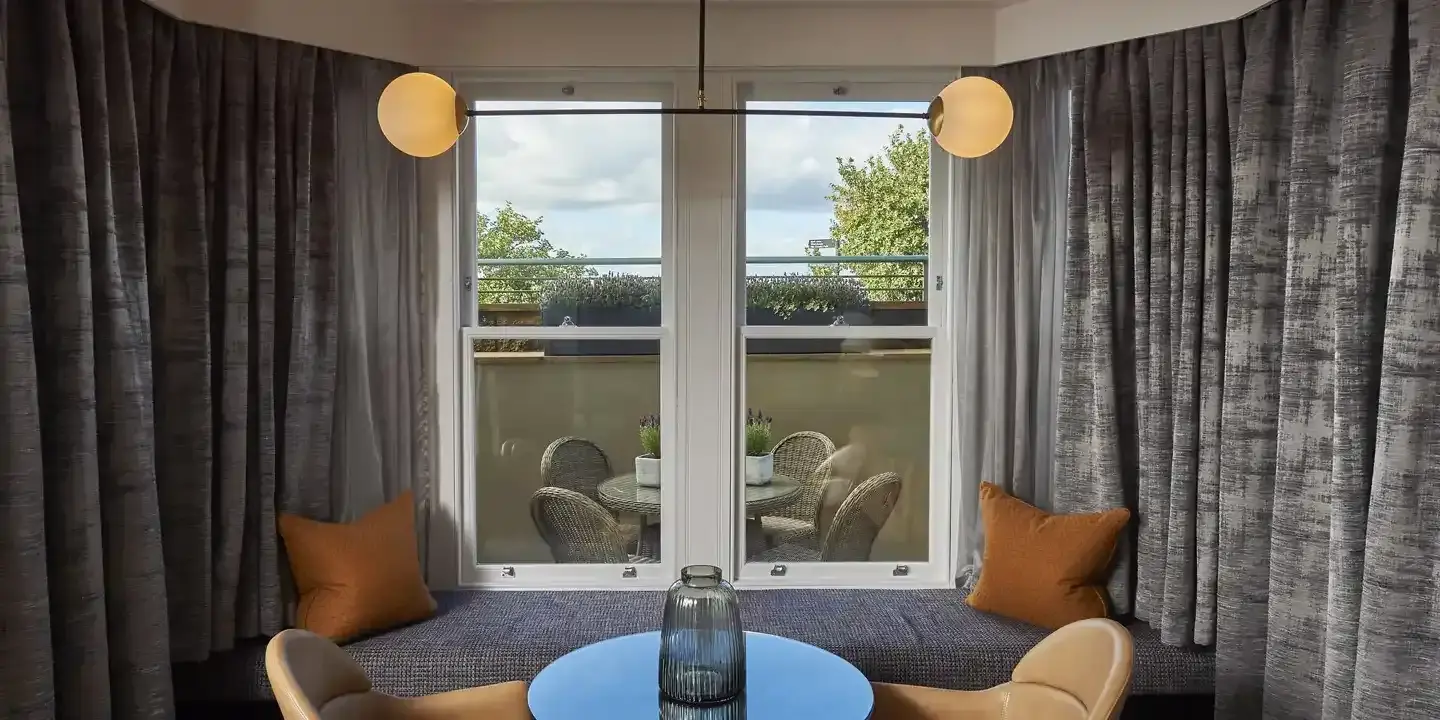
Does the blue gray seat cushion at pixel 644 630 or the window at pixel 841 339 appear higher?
the window at pixel 841 339

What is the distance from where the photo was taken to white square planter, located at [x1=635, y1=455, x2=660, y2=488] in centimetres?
339

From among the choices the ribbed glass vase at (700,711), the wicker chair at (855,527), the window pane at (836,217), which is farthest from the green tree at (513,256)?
the ribbed glass vase at (700,711)

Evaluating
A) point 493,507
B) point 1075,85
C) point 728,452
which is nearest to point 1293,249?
point 1075,85

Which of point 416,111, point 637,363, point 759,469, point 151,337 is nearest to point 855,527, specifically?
point 759,469

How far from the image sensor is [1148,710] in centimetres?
284

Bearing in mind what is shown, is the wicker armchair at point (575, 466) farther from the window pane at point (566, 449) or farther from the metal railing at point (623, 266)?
the metal railing at point (623, 266)

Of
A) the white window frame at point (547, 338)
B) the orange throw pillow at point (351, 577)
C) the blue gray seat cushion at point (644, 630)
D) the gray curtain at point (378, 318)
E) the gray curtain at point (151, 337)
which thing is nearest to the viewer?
the gray curtain at point (151, 337)

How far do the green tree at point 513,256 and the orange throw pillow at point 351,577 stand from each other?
32.7 inches

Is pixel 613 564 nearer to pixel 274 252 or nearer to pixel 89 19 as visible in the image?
pixel 274 252

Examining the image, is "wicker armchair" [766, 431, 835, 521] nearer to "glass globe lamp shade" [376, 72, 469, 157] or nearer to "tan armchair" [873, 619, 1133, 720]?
"tan armchair" [873, 619, 1133, 720]

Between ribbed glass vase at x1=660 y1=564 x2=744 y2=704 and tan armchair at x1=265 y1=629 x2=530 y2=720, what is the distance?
418mm

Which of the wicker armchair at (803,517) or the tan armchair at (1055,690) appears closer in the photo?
the tan armchair at (1055,690)

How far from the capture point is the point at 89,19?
7.80 ft

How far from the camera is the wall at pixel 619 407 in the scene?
3.38 m
